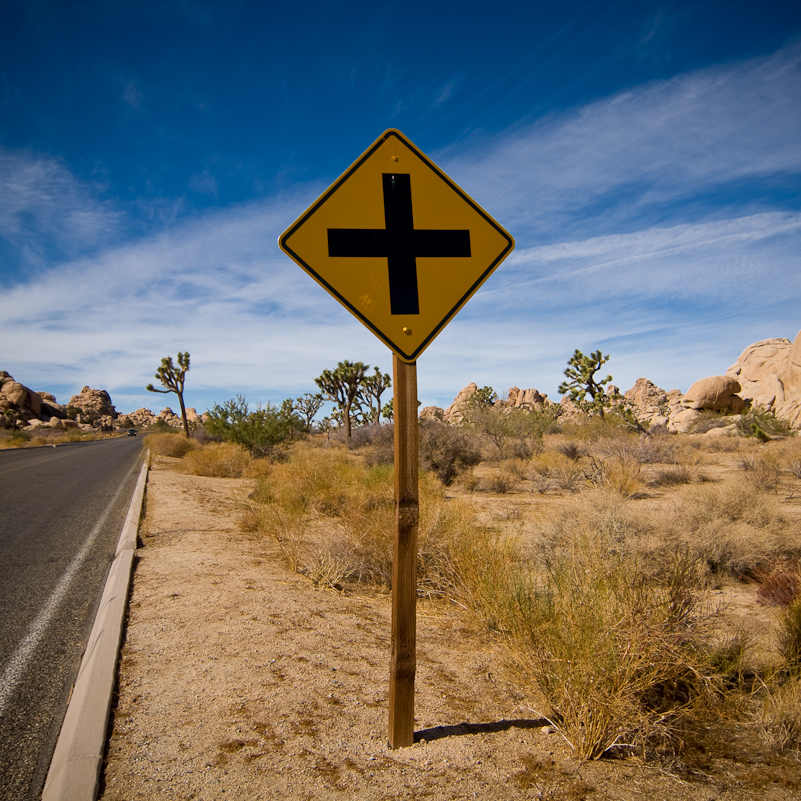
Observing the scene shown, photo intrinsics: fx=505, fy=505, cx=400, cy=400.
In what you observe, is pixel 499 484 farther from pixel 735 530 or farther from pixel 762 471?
pixel 735 530

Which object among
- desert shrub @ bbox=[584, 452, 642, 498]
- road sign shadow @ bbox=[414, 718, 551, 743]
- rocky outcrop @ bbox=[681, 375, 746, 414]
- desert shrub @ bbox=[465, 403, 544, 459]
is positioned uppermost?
rocky outcrop @ bbox=[681, 375, 746, 414]

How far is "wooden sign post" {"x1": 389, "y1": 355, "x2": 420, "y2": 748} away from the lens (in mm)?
2602

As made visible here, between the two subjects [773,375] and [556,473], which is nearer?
[556,473]

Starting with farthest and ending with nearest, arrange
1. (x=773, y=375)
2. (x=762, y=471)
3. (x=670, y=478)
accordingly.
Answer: (x=773, y=375)
(x=670, y=478)
(x=762, y=471)

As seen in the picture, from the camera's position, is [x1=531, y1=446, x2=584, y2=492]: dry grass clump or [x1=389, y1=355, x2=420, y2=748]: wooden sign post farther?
[x1=531, y1=446, x2=584, y2=492]: dry grass clump

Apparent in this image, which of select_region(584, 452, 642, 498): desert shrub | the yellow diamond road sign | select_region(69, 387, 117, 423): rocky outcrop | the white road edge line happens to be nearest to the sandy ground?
the white road edge line

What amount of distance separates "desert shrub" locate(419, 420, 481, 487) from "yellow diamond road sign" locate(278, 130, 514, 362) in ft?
40.3

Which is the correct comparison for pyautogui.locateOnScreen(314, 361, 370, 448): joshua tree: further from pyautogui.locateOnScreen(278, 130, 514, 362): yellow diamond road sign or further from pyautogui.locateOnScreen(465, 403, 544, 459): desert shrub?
pyautogui.locateOnScreen(278, 130, 514, 362): yellow diamond road sign

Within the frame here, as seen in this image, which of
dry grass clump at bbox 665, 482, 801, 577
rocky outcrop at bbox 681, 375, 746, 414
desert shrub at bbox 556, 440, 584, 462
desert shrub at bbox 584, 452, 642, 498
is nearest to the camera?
dry grass clump at bbox 665, 482, 801, 577

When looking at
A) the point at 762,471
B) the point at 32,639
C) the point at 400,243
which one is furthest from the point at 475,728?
the point at 762,471

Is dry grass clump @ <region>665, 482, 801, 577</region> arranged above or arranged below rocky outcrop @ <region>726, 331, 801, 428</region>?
below

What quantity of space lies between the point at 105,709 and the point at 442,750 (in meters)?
2.12

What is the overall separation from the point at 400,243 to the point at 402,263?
4.5 inches

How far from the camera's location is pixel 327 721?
3.10 metres
